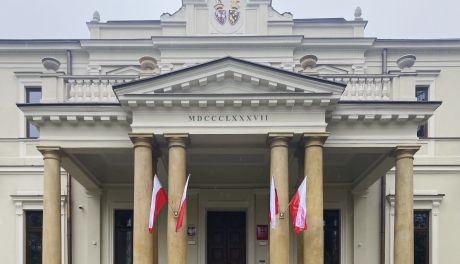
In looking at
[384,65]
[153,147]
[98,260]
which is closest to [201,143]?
[153,147]

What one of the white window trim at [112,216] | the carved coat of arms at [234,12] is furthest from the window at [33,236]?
the carved coat of arms at [234,12]

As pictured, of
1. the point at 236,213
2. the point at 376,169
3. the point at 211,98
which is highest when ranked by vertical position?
the point at 211,98

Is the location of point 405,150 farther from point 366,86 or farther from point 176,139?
point 176,139

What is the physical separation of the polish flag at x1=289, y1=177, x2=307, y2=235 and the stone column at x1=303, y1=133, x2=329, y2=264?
1.28 ft

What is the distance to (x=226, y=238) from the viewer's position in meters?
18.0

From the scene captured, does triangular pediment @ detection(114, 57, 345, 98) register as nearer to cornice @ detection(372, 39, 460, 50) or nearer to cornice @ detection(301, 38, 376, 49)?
cornice @ detection(301, 38, 376, 49)

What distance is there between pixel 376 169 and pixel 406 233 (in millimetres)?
3040

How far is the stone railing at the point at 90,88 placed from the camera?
1309cm

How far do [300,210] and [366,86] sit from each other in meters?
3.88

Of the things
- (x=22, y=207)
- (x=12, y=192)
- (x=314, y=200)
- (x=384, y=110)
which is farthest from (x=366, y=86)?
(x=12, y=192)

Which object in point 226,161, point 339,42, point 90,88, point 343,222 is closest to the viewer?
point 90,88

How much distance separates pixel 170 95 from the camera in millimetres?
12117

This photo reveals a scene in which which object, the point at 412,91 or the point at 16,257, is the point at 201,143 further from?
the point at 16,257

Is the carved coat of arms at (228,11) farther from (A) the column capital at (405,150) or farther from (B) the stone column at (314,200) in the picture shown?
(A) the column capital at (405,150)
